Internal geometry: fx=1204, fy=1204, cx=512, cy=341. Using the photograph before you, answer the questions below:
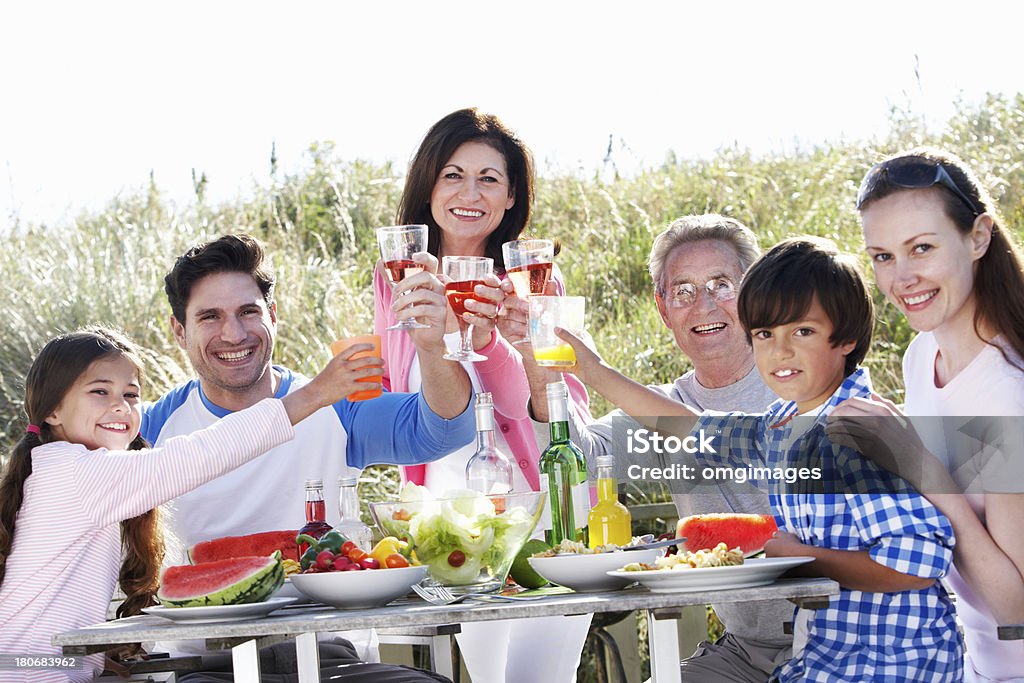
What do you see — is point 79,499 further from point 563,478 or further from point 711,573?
point 711,573

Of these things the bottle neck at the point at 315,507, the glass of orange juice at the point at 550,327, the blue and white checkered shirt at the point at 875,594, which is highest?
the glass of orange juice at the point at 550,327

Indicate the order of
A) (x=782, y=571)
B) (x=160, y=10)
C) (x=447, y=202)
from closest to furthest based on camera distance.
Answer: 1. (x=782, y=571)
2. (x=447, y=202)
3. (x=160, y=10)

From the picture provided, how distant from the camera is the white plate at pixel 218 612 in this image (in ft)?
8.52

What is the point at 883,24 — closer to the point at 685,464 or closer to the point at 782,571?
the point at 685,464

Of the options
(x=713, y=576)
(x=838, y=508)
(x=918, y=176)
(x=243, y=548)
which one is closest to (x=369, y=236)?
(x=243, y=548)

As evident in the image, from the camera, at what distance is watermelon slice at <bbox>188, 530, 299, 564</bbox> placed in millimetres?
3240

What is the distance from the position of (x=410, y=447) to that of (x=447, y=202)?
927 mm

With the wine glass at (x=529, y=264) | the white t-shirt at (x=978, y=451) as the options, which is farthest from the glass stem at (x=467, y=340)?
the white t-shirt at (x=978, y=451)

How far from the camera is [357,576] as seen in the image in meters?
2.63

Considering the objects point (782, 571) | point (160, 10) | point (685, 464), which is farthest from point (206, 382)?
point (160, 10)

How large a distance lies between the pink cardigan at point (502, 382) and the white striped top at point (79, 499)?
86 cm

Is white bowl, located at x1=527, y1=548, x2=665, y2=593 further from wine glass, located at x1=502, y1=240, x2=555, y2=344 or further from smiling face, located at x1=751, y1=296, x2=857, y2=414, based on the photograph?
wine glass, located at x1=502, y1=240, x2=555, y2=344

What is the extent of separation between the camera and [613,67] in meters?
11.4

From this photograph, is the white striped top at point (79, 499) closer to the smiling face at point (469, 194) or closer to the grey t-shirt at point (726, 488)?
the grey t-shirt at point (726, 488)
